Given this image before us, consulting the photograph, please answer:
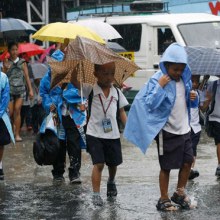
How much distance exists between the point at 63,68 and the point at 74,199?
1.40m

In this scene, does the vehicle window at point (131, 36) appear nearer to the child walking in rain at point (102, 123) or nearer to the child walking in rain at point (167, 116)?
the child walking in rain at point (102, 123)

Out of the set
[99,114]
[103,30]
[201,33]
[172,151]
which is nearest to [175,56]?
[172,151]

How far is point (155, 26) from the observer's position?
15.4m

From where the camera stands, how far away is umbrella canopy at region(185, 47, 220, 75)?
332 inches

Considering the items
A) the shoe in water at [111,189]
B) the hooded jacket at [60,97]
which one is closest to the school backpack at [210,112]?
the hooded jacket at [60,97]

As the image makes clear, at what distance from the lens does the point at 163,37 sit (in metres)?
15.3

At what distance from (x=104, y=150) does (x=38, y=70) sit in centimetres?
671

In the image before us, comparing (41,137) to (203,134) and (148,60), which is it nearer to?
(203,134)

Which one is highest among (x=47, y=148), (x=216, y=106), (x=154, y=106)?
(x=154, y=106)

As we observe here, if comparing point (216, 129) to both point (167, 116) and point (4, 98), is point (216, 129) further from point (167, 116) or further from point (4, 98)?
point (4, 98)

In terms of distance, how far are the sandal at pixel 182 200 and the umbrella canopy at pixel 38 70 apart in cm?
708

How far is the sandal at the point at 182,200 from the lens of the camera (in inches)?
300

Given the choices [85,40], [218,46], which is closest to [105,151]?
[85,40]

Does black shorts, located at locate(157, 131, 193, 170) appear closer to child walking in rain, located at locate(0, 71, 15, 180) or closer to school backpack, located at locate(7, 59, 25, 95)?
child walking in rain, located at locate(0, 71, 15, 180)
